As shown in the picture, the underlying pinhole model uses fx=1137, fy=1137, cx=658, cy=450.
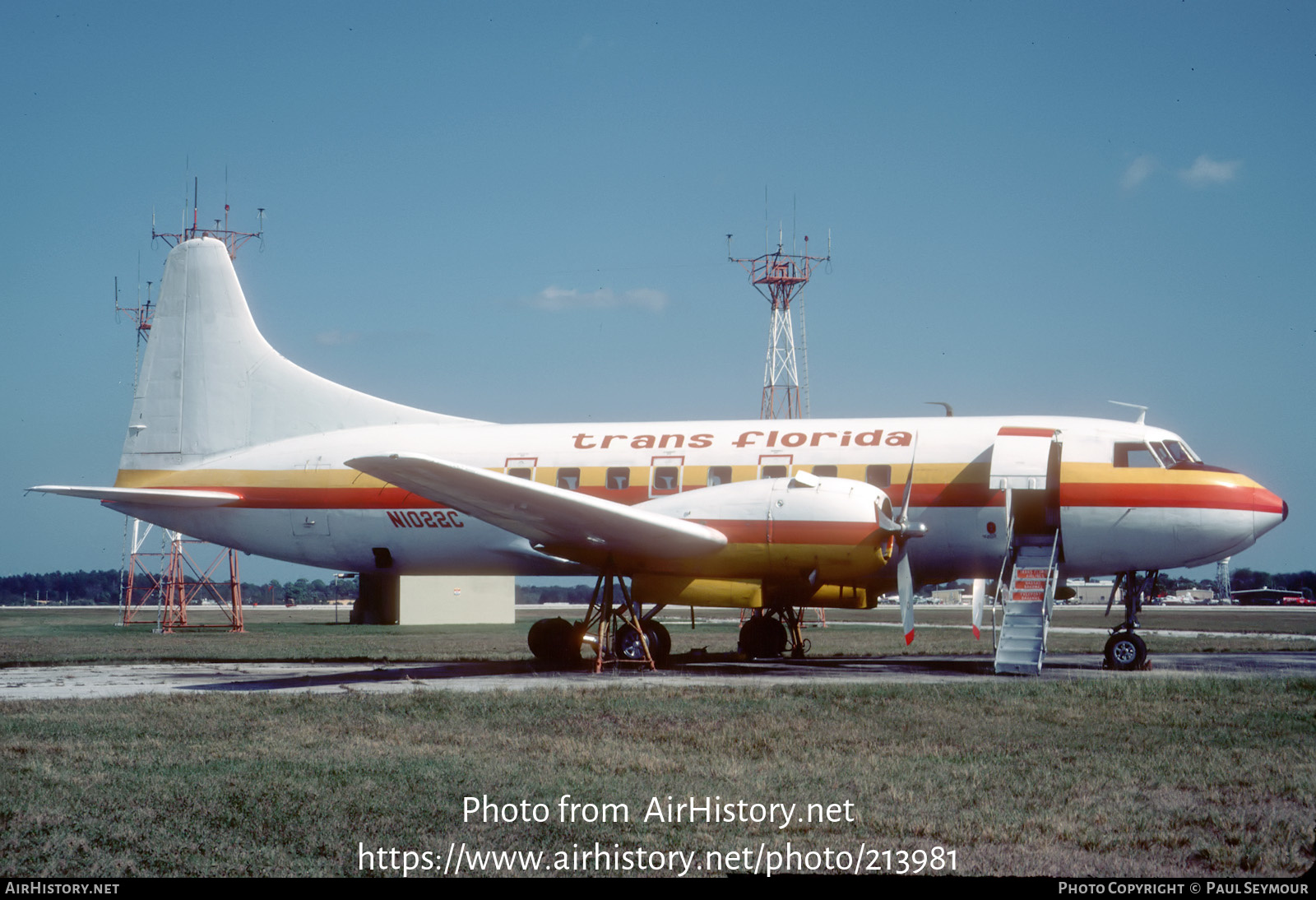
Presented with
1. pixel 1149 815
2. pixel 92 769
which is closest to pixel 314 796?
pixel 92 769

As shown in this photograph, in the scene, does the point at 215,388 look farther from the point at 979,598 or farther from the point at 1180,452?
the point at 1180,452

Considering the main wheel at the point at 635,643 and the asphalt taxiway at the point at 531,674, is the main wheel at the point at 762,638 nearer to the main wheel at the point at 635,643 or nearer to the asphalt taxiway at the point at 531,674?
the asphalt taxiway at the point at 531,674

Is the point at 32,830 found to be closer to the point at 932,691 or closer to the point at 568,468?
the point at 932,691

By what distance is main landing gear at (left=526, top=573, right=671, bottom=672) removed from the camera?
768 inches

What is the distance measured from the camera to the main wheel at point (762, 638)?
24.2m

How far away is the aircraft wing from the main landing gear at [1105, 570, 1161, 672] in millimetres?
7085

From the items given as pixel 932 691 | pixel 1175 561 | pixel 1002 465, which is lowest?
pixel 932 691

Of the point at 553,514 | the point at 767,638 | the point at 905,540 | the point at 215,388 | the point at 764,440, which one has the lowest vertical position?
the point at 767,638

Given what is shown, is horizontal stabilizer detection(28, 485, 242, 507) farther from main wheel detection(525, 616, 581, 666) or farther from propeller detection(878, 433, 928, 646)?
propeller detection(878, 433, 928, 646)

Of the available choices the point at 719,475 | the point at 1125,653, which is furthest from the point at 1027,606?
the point at 719,475

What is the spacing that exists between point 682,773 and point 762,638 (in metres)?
14.8

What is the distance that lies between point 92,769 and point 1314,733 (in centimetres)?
1159

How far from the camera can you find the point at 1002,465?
1941cm

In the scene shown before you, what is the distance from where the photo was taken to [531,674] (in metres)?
19.5
